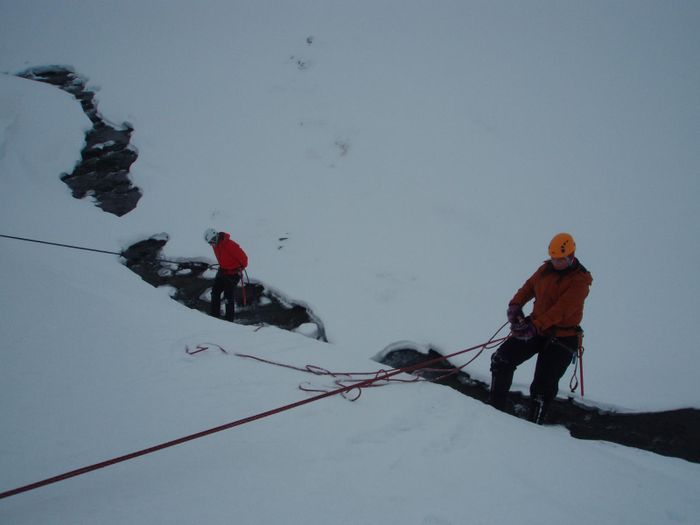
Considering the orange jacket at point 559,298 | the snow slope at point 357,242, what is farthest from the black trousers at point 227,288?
the orange jacket at point 559,298

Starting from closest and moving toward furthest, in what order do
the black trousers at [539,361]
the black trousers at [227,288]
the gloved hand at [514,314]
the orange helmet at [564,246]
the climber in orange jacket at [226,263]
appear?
the orange helmet at [564,246] → the black trousers at [539,361] → the gloved hand at [514,314] → the climber in orange jacket at [226,263] → the black trousers at [227,288]

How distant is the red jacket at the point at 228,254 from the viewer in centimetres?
438

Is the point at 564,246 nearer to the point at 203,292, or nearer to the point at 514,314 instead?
the point at 514,314

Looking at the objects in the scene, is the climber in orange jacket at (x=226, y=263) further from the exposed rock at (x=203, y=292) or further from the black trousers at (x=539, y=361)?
the black trousers at (x=539, y=361)

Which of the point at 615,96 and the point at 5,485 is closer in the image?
the point at 5,485

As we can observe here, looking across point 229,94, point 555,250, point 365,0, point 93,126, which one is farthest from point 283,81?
point 555,250

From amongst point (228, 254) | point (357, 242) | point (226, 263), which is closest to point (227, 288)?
point (226, 263)

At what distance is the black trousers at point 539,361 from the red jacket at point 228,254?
318 centimetres

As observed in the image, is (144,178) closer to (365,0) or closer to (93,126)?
(93,126)

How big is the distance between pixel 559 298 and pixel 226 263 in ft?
12.2

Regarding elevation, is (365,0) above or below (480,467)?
above

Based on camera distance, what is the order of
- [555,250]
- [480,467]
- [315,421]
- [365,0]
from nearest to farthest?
[480,467] < [315,421] < [555,250] < [365,0]

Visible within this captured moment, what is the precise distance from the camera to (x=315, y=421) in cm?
217

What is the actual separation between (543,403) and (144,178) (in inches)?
337
